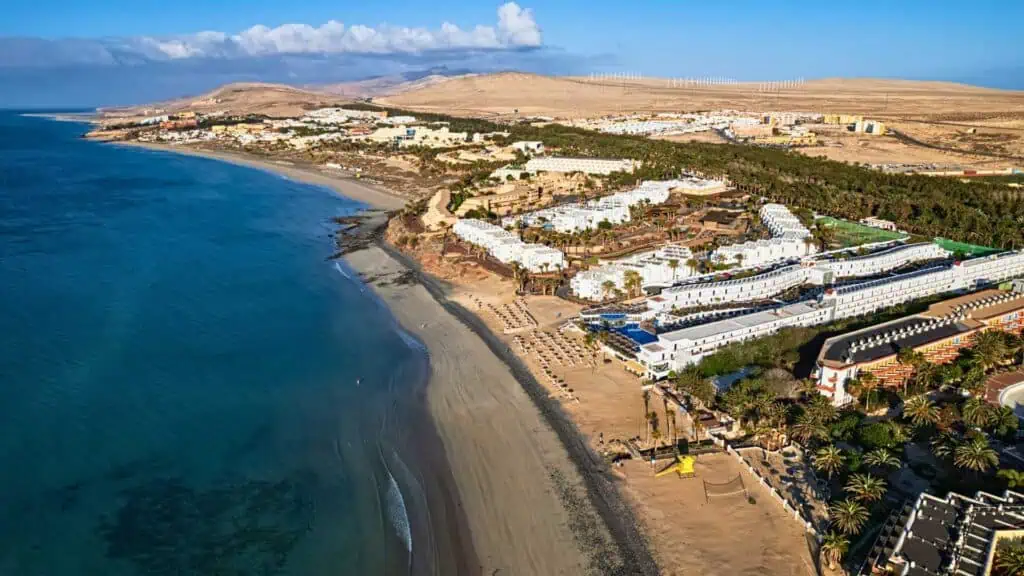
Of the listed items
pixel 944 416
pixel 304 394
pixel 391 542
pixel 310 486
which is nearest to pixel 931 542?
pixel 944 416

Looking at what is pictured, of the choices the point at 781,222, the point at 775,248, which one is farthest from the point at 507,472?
the point at 781,222

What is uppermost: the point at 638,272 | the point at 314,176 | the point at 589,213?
the point at 314,176

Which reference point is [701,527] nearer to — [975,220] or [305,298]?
[305,298]

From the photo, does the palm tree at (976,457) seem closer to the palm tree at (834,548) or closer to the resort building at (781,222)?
the palm tree at (834,548)

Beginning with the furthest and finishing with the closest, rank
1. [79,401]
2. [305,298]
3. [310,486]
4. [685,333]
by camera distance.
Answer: [305,298], [685,333], [79,401], [310,486]

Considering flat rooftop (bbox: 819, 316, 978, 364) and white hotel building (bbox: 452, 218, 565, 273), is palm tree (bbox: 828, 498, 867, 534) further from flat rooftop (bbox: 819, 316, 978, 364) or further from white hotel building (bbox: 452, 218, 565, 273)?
white hotel building (bbox: 452, 218, 565, 273)

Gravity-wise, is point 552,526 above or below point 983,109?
below

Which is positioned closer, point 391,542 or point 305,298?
point 391,542

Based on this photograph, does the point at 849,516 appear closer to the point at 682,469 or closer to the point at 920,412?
the point at 682,469
